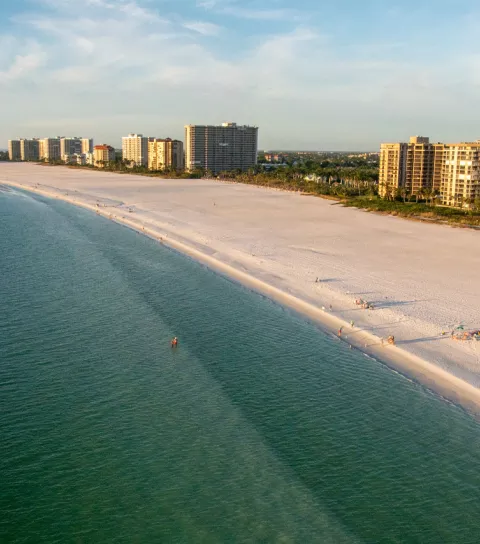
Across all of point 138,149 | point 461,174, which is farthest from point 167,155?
point 461,174

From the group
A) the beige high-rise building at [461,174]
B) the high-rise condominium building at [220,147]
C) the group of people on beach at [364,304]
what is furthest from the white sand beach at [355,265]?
the high-rise condominium building at [220,147]

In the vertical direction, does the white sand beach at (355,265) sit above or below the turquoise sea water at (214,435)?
above

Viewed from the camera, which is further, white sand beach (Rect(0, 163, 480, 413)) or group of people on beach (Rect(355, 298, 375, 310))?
group of people on beach (Rect(355, 298, 375, 310))

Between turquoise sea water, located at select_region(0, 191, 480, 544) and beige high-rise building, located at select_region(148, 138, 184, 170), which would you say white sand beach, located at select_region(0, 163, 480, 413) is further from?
beige high-rise building, located at select_region(148, 138, 184, 170)

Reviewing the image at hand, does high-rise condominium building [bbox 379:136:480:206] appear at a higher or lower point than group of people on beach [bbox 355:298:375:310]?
higher

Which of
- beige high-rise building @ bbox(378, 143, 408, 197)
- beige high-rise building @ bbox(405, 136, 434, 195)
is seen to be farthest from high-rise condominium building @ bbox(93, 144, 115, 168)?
beige high-rise building @ bbox(405, 136, 434, 195)

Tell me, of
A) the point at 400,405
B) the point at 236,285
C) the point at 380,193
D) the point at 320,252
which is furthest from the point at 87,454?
the point at 380,193

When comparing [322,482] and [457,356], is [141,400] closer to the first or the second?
[322,482]

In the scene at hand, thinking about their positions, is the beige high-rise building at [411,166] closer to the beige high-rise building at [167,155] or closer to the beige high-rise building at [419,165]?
the beige high-rise building at [419,165]
